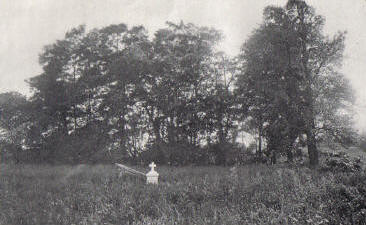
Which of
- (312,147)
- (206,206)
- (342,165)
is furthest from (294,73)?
(206,206)

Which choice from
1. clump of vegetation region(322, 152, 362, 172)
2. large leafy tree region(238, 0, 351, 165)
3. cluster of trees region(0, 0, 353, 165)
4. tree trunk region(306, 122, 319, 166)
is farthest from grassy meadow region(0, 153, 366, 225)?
cluster of trees region(0, 0, 353, 165)

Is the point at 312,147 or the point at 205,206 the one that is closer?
the point at 205,206

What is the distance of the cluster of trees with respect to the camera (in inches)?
731

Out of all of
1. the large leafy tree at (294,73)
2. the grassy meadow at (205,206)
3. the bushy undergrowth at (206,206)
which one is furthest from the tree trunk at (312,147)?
the bushy undergrowth at (206,206)

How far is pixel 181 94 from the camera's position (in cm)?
2592

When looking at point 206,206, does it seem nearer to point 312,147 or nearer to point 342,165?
point 342,165

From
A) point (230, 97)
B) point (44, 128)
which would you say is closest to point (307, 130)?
point (230, 97)

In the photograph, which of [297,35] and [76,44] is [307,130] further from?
[76,44]

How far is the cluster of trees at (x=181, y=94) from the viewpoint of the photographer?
60.9ft

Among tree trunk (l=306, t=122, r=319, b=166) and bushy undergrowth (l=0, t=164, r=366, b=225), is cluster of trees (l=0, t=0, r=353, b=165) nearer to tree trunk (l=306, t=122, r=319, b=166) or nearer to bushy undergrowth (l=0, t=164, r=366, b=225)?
tree trunk (l=306, t=122, r=319, b=166)

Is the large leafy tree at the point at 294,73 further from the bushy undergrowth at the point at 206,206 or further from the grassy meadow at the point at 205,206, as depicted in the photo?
the bushy undergrowth at the point at 206,206

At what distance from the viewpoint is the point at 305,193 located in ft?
23.5

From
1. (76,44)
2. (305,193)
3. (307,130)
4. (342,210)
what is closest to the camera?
(342,210)

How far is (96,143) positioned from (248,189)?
20283mm
